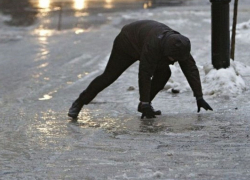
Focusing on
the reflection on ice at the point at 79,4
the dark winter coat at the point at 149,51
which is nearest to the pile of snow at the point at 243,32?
the dark winter coat at the point at 149,51

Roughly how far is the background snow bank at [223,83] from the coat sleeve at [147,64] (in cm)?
180

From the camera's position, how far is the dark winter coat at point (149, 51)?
7418 mm

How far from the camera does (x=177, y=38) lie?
7324 mm

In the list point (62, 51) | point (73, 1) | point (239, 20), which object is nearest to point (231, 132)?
point (62, 51)

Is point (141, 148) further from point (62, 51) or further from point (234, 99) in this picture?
point (62, 51)

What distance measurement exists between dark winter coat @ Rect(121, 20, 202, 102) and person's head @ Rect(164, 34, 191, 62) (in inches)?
2.2

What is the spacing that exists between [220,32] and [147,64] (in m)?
2.33

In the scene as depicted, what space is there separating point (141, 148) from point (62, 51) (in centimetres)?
841

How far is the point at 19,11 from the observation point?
22.9 metres

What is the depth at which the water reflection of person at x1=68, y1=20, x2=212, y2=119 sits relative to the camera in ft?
24.2

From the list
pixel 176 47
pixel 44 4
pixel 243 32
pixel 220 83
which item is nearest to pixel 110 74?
pixel 176 47

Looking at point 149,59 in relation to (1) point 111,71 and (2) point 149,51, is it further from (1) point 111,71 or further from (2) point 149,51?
(1) point 111,71

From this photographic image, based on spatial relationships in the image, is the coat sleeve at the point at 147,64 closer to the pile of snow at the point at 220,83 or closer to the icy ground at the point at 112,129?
the icy ground at the point at 112,129

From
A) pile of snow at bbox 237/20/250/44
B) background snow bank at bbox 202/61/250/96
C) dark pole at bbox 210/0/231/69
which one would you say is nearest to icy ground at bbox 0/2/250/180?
background snow bank at bbox 202/61/250/96
